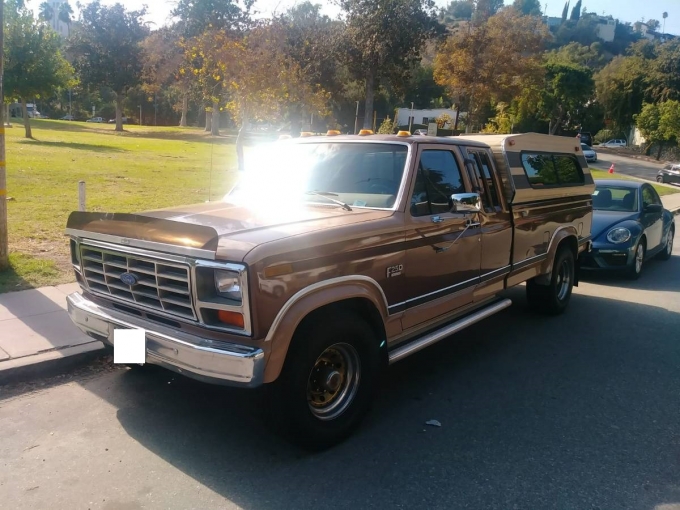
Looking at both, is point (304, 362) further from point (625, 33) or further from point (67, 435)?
point (625, 33)

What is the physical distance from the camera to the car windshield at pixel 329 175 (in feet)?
15.6

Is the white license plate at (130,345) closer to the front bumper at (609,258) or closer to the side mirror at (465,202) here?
the side mirror at (465,202)

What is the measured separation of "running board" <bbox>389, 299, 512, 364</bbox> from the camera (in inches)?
172

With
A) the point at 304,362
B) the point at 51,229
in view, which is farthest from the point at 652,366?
the point at 51,229

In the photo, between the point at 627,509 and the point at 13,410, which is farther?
the point at 13,410

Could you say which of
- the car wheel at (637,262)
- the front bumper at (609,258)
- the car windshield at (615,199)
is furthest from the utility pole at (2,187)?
the car windshield at (615,199)

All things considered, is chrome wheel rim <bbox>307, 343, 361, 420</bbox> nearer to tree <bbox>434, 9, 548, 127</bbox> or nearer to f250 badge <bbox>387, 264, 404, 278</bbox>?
f250 badge <bbox>387, 264, 404, 278</bbox>

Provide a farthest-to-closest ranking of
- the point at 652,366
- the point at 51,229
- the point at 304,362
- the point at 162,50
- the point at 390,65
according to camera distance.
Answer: the point at 162,50
the point at 390,65
the point at 51,229
the point at 652,366
the point at 304,362

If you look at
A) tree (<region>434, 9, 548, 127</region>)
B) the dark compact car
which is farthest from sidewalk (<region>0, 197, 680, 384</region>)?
tree (<region>434, 9, 548, 127</region>)

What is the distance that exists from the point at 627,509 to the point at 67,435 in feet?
11.6

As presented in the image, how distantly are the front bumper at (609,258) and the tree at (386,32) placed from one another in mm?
29668

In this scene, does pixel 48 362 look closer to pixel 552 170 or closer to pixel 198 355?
pixel 198 355

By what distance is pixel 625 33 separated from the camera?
167000 mm

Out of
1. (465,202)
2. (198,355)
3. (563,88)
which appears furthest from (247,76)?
(563,88)
